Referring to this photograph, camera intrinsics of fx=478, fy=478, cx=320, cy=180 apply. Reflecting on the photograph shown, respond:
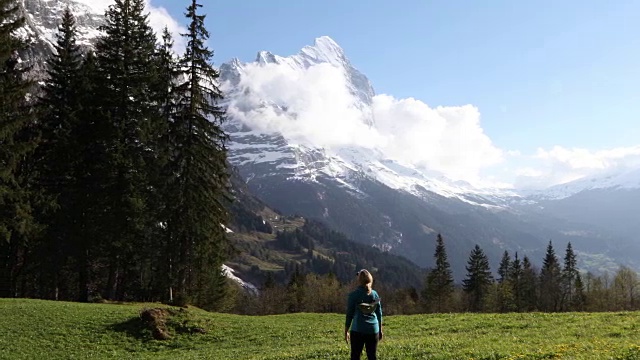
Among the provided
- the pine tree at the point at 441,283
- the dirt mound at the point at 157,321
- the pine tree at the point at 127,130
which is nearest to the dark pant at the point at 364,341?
the dirt mound at the point at 157,321

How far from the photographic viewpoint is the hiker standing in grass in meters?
13.7

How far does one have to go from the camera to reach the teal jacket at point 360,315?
13.7m

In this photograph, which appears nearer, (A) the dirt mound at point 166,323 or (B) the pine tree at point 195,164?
(A) the dirt mound at point 166,323

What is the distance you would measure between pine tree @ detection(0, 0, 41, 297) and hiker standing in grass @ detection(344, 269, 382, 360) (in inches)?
1127

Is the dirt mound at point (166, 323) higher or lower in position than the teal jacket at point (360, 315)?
lower

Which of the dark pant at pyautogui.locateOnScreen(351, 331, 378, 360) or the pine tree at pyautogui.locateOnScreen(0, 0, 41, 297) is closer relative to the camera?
the dark pant at pyautogui.locateOnScreen(351, 331, 378, 360)

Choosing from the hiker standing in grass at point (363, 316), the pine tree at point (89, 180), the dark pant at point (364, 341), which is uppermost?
the pine tree at point (89, 180)

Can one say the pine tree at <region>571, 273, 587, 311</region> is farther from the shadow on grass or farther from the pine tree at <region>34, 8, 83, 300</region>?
the pine tree at <region>34, 8, 83, 300</region>

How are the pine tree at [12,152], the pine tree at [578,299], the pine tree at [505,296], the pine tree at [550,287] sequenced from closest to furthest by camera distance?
the pine tree at [12,152] < the pine tree at [505,296] < the pine tree at [578,299] < the pine tree at [550,287]

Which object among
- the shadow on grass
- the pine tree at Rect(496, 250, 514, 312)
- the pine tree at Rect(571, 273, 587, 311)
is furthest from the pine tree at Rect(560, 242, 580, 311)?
the shadow on grass

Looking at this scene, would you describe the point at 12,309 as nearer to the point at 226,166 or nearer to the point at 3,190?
the point at 3,190

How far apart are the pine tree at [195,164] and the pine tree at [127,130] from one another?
2.44m

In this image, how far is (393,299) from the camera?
5807 inches

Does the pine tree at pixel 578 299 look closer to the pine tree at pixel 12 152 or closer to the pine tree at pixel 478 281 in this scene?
the pine tree at pixel 478 281
